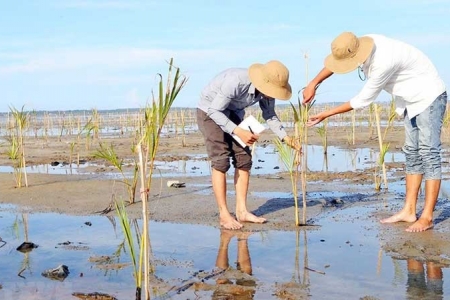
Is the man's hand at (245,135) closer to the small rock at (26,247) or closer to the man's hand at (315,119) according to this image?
the man's hand at (315,119)

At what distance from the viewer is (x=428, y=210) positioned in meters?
5.02

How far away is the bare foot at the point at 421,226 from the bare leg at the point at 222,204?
1.44 metres

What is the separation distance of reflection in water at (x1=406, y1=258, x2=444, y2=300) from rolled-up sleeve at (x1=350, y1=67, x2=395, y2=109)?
1410 mm

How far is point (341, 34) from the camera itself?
16.1ft

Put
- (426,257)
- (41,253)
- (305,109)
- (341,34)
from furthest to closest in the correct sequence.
→ (305,109)
(341,34)
(41,253)
(426,257)

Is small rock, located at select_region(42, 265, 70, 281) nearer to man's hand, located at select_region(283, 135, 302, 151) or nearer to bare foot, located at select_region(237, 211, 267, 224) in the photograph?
bare foot, located at select_region(237, 211, 267, 224)

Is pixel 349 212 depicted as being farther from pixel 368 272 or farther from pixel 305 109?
pixel 368 272

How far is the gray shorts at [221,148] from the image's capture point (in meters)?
5.52

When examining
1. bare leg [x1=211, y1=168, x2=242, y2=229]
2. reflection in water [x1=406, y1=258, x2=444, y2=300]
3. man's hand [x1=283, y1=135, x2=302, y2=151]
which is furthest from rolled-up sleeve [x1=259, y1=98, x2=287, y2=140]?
reflection in water [x1=406, y1=258, x2=444, y2=300]

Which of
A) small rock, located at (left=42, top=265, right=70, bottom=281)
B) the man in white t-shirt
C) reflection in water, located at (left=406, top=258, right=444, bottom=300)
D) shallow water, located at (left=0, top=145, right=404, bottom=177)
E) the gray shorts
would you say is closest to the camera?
reflection in water, located at (left=406, top=258, right=444, bottom=300)

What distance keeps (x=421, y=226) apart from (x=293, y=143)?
1.27m

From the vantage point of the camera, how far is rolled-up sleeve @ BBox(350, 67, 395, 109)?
15.9 feet

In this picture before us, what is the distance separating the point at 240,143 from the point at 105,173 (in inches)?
218

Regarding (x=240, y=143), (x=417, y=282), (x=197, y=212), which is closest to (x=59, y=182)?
(x=197, y=212)
